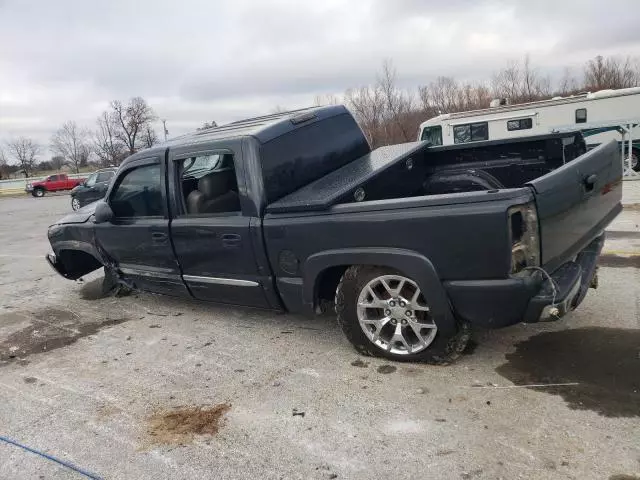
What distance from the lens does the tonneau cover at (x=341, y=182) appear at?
3.86 meters

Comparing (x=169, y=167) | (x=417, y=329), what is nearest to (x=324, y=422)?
(x=417, y=329)

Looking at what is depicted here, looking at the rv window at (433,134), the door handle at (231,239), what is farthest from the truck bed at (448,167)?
the rv window at (433,134)

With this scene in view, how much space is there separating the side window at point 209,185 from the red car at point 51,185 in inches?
1518

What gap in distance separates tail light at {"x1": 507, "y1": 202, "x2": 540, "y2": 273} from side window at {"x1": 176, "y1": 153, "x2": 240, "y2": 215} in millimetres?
2280

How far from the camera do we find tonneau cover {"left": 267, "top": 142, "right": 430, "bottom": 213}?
3857 mm

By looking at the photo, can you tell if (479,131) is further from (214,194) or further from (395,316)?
(395,316)

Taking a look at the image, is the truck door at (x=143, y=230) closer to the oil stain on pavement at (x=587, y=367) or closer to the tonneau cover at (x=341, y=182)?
the tonneau cover at (x=341, y=182)

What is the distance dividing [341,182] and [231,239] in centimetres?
101

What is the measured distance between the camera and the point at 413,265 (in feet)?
11.2

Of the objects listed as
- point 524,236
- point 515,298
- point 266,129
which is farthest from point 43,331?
point 524,236

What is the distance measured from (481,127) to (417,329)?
1712 centimetres

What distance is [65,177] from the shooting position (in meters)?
41.5

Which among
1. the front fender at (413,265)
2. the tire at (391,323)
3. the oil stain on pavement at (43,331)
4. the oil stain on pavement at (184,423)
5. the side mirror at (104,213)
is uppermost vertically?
the side mirror at (104,213)

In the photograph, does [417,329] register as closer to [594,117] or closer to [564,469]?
[564,469]
